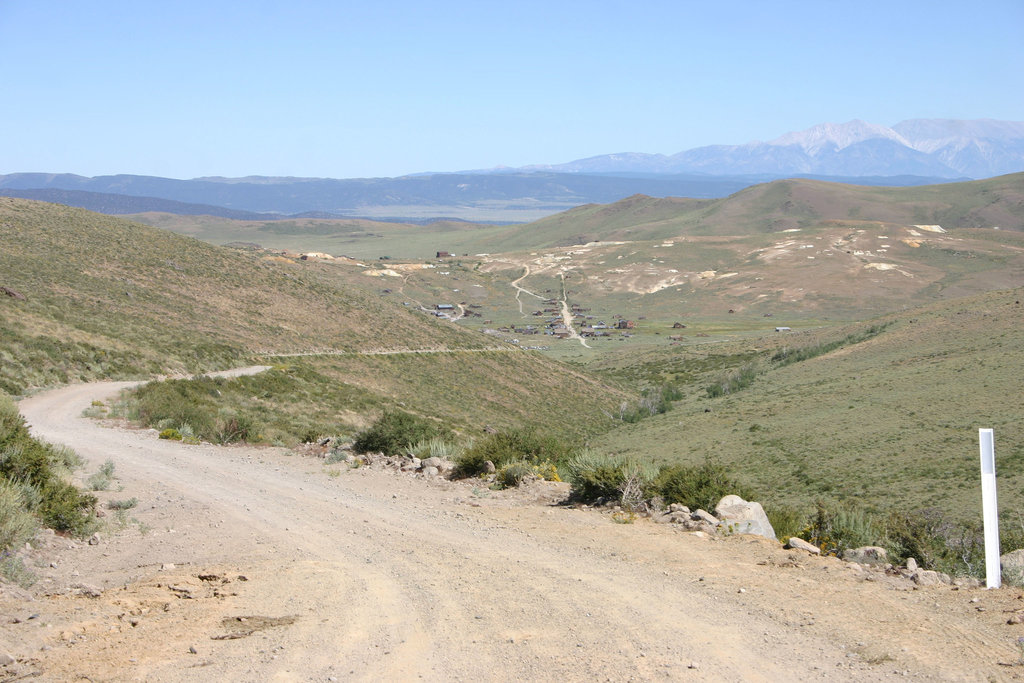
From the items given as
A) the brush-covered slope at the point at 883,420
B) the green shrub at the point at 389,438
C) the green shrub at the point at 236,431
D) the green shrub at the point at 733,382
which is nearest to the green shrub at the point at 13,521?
the green shrub at the point at 389,438

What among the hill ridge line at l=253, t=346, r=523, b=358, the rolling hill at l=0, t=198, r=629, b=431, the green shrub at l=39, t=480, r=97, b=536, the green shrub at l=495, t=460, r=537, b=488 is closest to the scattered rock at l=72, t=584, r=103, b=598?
→ the green shrub at l=39, t=480, r=97, b=536

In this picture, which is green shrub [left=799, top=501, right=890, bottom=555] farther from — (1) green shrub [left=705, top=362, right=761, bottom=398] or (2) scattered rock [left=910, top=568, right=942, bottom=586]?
(1) green shrub [left=705, top=362, right=761, bottom=398]

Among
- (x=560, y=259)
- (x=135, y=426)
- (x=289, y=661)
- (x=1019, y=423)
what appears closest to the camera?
(x=289, y=661)

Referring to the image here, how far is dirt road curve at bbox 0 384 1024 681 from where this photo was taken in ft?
21.8

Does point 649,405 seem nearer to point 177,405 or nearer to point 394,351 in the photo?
point 394,351

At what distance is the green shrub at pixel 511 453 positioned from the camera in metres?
15.2

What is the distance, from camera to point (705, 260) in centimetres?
14612

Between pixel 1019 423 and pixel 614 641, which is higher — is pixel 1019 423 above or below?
below

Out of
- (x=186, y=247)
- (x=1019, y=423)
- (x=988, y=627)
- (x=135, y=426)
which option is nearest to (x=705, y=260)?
(x=186, y=247)

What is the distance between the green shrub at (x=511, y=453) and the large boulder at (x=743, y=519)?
465 cm

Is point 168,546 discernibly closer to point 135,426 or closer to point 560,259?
point 135,426

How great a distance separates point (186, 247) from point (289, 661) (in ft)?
209

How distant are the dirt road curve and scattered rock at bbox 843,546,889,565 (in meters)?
0.63

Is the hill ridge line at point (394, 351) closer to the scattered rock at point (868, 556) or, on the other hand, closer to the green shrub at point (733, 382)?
the green shrub at point (733, 382)
